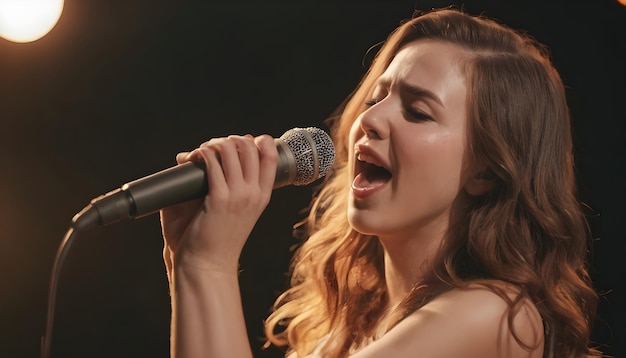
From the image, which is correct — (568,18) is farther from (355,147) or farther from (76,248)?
(76,248)

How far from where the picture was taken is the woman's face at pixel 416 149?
1469mm

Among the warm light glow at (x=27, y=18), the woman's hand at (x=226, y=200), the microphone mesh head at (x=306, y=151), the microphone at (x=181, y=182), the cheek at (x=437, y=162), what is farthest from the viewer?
the warm light glow at (x=27, y=18)

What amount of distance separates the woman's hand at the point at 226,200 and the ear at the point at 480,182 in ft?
1.46

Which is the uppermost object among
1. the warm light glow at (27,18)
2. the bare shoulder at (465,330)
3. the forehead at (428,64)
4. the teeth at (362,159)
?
the warm light glow at (27,18)

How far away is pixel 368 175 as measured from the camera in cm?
155

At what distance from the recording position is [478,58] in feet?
A: 5.06

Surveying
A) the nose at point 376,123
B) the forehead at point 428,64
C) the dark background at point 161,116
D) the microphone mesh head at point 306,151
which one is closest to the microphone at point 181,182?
the microphone mesh head at point 306,151

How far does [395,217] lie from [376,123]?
0.18 meters

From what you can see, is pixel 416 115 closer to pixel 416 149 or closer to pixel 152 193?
pixel 416 149

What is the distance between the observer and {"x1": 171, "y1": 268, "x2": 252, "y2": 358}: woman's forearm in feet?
4.22

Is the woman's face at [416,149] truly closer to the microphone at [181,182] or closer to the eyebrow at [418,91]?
the eyebrow at [418,91]

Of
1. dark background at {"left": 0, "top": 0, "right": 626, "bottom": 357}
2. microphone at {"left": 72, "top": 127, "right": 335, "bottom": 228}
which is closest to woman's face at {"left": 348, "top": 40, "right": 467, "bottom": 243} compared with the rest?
microphone at {"left": 72, "top": 127, "right": 335, "bottom": 228}

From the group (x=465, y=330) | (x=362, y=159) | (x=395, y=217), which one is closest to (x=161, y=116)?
(x=362, y=159)

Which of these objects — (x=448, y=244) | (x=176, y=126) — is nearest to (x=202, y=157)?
(x=448, y=244)
